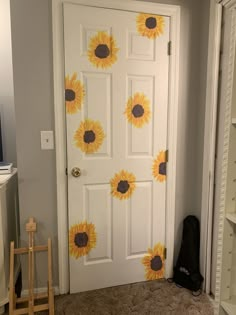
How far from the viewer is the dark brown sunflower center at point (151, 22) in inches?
74.5

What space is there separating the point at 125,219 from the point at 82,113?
894 millimetres

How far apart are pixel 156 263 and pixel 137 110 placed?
1.28 metres

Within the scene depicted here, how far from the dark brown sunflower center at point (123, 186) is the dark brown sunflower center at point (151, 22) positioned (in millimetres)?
1177

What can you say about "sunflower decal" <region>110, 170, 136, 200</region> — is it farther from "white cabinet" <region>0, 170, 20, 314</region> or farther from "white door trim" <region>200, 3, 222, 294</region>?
"white cabinet" <region>0, 170, 20, 314</region>

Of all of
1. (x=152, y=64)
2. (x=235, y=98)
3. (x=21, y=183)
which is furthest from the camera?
(x=152, y=64)

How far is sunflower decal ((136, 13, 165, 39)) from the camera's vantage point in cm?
188

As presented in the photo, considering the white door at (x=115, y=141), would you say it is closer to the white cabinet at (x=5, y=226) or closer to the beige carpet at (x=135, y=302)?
the beige carpet at (x=135, y=302)

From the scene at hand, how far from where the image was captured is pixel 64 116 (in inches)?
71.8

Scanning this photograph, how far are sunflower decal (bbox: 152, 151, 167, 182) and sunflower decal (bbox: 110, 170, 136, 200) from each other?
187 mm

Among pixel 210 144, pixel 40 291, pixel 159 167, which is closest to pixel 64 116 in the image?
pixel 159 167

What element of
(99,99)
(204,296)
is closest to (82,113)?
(99,99)

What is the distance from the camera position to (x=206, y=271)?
1999 millimetres

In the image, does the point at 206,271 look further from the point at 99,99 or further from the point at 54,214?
the point at 99,99

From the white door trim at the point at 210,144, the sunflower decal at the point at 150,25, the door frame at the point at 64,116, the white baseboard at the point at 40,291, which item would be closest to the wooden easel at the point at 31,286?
the white baseboard at the point at 40,291
